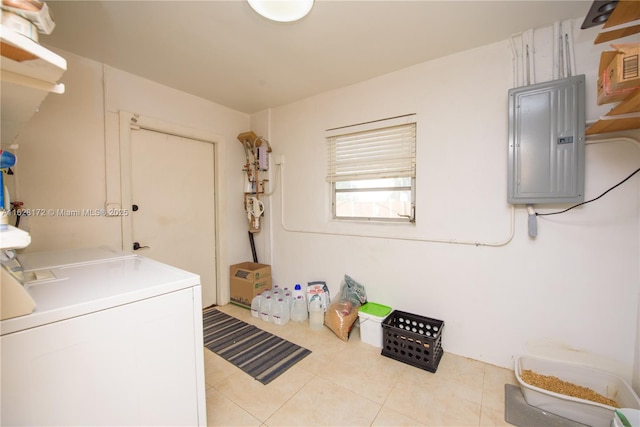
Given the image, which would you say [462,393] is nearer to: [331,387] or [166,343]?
[331,387]

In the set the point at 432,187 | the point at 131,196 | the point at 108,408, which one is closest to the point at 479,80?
the point at 432,187

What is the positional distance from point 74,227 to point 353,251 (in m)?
2.35

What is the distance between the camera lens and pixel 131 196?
2.32 meters

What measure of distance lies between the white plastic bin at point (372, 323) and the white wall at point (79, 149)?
2.25 m

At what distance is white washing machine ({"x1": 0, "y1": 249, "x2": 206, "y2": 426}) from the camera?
2.45 ft

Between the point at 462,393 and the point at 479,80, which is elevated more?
the point at 479,80

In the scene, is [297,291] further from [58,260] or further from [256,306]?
[58,260]

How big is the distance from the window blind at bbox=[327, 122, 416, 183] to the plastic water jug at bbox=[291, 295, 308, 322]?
1.33m

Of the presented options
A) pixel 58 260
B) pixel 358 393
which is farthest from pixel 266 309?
pixel 58 260

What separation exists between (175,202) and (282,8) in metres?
2.08

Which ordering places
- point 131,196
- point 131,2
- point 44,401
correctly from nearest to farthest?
point 44,401, point 131,2, point 131,196

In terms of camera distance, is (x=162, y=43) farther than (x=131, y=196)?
No

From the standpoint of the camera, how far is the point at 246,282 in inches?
114

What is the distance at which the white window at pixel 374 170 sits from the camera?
7.45ft
